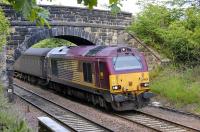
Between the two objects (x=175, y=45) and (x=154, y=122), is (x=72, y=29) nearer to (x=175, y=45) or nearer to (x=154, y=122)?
(x=175, y=45)

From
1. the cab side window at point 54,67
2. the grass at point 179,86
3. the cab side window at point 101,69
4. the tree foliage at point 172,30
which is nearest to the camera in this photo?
the cab side window at point 101,69

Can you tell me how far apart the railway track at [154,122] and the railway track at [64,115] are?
1.47 meters

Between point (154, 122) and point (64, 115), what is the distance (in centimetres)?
352

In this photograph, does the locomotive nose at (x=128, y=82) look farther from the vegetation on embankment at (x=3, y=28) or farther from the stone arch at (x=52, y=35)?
the stone arch at (x=52, y=35)

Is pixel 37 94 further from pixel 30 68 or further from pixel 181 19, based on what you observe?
pixel 181 19

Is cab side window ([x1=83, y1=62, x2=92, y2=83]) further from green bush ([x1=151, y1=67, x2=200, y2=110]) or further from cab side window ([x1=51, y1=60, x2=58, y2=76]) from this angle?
cab side window ([x1=51, y1=60, x2=58, y2=76])

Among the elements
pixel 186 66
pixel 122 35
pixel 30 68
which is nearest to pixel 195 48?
pixel 186 66

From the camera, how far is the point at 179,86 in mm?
16453

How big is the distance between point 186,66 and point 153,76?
1.72 meters

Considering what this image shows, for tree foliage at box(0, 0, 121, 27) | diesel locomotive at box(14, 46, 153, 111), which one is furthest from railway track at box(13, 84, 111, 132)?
tree foliage at box(0, 0, 121, 27)

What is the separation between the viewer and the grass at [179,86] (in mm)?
15452

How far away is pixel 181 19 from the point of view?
2173 centimetres

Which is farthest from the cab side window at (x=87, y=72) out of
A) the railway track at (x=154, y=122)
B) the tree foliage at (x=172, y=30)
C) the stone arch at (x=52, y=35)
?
the tree foliage at (x=172, y=30)

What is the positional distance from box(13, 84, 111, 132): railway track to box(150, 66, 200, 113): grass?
4.13 m
